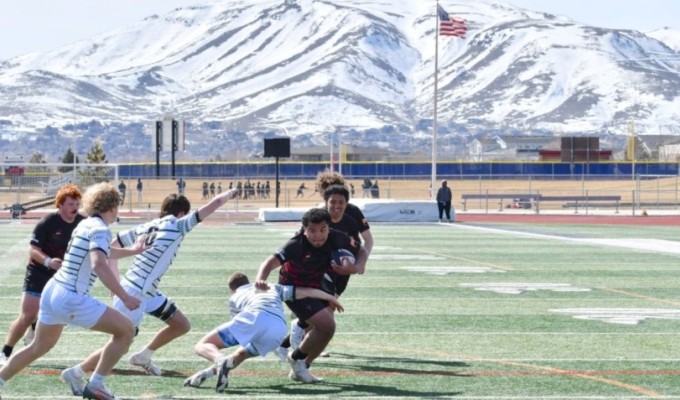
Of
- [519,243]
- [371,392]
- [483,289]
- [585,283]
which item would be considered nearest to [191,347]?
[371,392]

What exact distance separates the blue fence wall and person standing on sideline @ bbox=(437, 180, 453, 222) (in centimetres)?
7356

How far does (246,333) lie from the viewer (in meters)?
11.7

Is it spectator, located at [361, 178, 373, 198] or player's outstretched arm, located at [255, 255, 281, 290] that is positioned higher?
player's outstretched arm, located at [255, 255, 281, 290]

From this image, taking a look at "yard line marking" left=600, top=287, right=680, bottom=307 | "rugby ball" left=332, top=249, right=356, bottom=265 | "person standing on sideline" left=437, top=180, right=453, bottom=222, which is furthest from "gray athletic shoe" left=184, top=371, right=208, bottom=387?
"person standing on sideline" left=437, top=180, right=453, bottom=222

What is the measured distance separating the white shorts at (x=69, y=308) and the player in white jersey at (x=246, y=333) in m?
1.19

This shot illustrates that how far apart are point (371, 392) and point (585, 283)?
1084cm

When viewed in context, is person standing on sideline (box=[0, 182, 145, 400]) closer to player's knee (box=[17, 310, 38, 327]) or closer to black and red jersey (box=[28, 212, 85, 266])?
black and red jersey (box=[28, 212, 85, 266])

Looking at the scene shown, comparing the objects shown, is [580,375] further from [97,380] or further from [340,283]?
[97,380]

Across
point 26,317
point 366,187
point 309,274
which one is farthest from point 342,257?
point 366,187

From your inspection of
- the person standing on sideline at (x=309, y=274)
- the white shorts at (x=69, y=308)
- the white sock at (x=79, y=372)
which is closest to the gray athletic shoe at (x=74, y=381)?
the white sock at (x=79, y=372)

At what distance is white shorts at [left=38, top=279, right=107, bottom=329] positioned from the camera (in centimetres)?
1069

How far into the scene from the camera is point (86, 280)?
10797mm

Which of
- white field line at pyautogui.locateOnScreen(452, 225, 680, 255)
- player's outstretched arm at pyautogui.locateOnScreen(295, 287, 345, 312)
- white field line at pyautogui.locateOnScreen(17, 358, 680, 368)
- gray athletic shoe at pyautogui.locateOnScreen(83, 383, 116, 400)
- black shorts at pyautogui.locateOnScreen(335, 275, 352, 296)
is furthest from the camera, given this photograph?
white field line at pyautogui.locateOnScreen(452, 225, 680, 255)

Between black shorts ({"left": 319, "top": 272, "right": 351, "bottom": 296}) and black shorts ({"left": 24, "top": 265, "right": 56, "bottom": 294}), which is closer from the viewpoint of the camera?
black shorts ({"left": 319, "top": 272, "right": 351, "bottom": 296})
